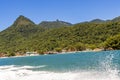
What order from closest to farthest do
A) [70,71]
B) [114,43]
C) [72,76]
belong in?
[72,76] → [70,71] → [114,43]

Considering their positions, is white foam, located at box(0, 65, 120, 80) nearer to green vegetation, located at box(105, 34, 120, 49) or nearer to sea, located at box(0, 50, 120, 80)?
sea, located at box(0, 50, 120, 80)

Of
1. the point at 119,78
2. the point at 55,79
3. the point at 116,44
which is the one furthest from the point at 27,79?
the point at 116,44

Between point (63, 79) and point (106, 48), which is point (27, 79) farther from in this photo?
point (106, 48)

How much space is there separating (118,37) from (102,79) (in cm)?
14891

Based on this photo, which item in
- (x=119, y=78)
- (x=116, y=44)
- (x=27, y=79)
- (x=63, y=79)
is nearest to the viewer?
(x=119, y=78)

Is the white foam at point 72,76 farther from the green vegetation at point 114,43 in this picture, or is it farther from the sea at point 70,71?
the green vegetation at point 114,43

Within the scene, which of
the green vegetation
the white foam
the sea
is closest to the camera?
the white foam

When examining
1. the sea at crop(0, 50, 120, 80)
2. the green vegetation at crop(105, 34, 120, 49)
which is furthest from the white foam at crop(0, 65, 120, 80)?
the green vegetation at crop(105, 34, 120, 49)

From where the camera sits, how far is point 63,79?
30.9 meters

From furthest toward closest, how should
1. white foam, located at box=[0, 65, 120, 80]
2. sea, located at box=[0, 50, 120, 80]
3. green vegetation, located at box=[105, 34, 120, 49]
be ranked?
green vegetation, located at box=[105, 34, 120, 49]
sea, located at box=[0, 50, 120, 80]
white foam, located at box=[0, 65, 120, 80]

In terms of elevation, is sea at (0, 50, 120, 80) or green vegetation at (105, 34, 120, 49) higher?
green vegetation at (105, 34, 120, 49)

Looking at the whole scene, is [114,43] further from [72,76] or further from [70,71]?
[72,76]

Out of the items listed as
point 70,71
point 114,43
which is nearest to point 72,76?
point 70,71

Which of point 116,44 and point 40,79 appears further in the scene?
point 116,44
